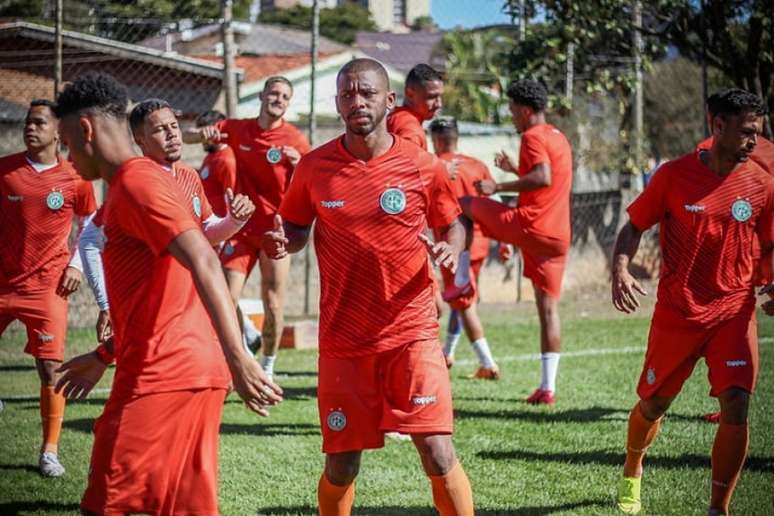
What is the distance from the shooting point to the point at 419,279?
5.12m

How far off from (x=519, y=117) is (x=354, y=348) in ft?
16.3

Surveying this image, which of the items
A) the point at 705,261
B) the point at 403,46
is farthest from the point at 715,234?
the point at 403,46

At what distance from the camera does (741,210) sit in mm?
5867

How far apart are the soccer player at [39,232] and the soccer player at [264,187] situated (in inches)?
74.8

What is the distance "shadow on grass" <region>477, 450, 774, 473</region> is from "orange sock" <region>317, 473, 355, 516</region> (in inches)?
95.8

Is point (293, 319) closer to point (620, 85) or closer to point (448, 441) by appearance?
point (620, 85)

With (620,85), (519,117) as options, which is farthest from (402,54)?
(519,117)

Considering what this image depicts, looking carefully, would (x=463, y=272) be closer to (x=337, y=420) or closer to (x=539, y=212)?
(x=539, y=212)

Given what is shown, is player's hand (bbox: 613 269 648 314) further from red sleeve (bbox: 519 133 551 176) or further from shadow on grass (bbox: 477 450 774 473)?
red sleeve (bbox: 519 133 551 176)

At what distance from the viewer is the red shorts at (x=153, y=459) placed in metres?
3.79

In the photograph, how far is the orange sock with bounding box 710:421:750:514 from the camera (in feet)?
18.2

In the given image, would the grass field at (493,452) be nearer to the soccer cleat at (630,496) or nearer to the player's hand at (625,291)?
the soccer cleat at (630,496)

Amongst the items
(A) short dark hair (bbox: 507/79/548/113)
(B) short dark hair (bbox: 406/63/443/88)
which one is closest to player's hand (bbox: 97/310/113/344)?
(B) short dark hair (bbox: 406/63/443/88)

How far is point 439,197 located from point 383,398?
42.3 inches
